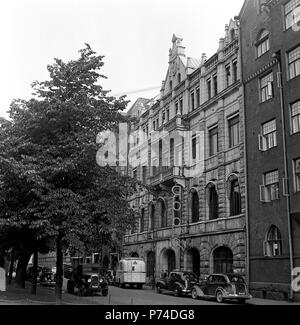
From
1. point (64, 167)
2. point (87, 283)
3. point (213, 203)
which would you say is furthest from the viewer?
point (213, 203)

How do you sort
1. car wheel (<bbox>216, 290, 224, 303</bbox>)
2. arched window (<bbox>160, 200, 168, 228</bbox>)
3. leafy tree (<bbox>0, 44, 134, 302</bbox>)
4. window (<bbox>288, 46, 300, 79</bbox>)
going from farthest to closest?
arched window (<bbox>160, 200, 168, 228</bbox>) → window (<bbox>288, 46, 300, 79</bbox>) → car wheel (<bbox>216, 290, 224, 303</bbox>) → leafy tree (<bbox>0, 44, 134, 302</bbox>)

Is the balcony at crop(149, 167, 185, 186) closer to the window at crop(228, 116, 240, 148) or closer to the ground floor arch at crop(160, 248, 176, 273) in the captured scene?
the ground floor arch at crop(160, 248, 176, 273)

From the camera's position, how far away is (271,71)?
31438 mm

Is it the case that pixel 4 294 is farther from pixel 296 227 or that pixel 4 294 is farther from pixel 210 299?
pixel 296 227

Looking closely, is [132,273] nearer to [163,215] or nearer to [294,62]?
[163,215]

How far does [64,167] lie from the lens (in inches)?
869

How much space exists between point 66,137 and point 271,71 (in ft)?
50.7

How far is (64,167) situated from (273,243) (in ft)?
49.1

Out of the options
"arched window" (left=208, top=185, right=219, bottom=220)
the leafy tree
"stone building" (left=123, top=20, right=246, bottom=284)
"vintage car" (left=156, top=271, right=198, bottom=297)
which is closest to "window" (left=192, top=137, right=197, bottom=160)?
"stone building" (left=123, top=20, right=246, bottom=284)

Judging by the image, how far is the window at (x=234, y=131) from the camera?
35.4 m

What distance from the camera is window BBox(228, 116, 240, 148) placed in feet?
116

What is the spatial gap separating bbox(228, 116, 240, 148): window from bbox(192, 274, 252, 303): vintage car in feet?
36.4

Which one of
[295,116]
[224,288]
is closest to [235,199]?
[295,116]
